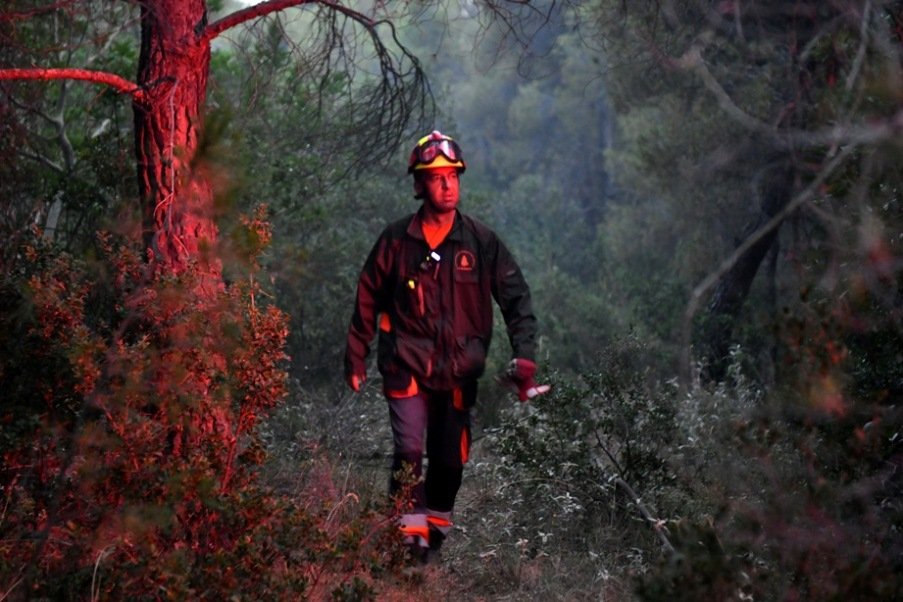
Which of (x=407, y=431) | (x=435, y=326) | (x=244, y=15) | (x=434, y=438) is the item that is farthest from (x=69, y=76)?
(x=434, y=438)

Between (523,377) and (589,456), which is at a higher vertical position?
(523,377)

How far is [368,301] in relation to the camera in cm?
548

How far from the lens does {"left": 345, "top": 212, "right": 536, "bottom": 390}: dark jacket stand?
5273mm

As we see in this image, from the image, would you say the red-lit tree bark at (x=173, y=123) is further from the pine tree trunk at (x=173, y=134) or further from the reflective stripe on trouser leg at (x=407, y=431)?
the reflective stripe on trouser leg at (x=407, y=431)

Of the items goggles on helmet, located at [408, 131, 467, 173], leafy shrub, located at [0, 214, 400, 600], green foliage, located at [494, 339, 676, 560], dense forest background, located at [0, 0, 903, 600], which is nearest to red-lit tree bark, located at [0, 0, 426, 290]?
dense forest background, located at [0, 0, 903, 600]

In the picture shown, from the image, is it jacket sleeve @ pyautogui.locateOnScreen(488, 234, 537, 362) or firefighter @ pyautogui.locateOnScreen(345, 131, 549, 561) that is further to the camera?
jacket sleeve @ pyautogui.locateOnScreen(488, 234, 537, 362)

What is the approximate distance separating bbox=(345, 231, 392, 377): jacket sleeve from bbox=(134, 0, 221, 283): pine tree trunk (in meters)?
0.68

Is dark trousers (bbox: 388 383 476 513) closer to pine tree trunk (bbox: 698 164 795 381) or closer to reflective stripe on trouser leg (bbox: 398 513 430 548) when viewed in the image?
reflective stripe on trouser leg (bbox: 398 513 430 548)

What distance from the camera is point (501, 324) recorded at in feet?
52.6

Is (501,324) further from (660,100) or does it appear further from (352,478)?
(352,478)

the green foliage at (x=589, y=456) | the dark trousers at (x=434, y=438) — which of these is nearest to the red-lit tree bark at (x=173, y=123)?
the dark trousers at (x=434, y=438)

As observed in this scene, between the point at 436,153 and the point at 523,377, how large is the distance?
103cm

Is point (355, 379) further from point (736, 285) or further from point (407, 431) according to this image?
point (736, 285)

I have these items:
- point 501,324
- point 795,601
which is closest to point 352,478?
point 795,601
